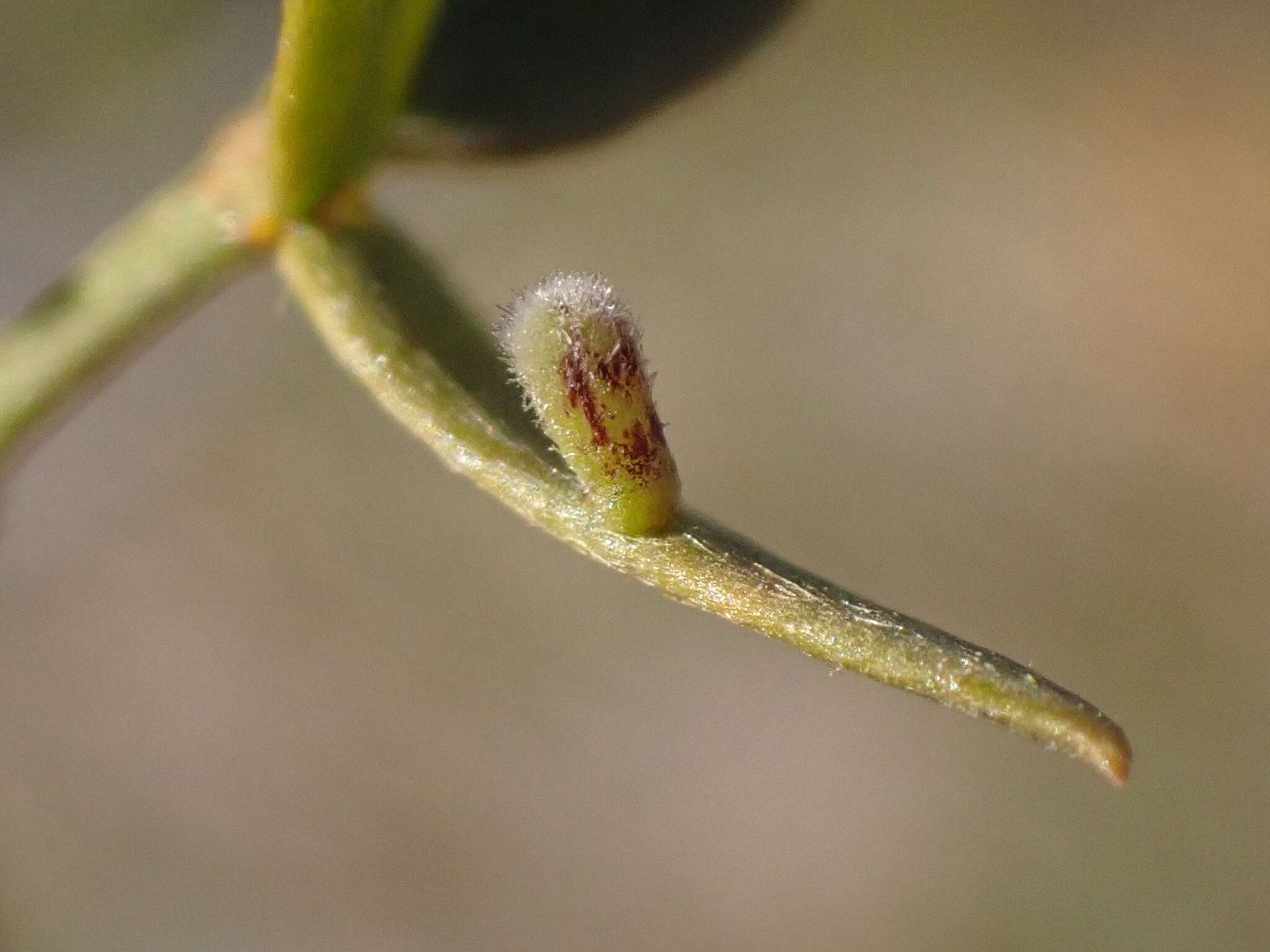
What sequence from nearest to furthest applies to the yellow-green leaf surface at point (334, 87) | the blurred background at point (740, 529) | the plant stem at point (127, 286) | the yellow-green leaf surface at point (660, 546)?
1. the yellow-green leaf surface at point (660, 546)
2. the yellow-green leaf surface at point (334, 87)
3. the plant stem at point (127, 286)
4. the blurred background at point (740, 529)

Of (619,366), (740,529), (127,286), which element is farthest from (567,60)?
(740,529)

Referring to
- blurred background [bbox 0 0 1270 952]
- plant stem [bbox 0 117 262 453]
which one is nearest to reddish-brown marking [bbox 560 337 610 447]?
plant stem [bbox 0 117 262 453]

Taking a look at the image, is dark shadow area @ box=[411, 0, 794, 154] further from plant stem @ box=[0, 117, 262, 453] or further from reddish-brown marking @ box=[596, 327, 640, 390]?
reddish-brown marking @ box=[596, 327, 640, 390]

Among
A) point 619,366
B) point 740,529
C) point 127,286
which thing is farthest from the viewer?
point 740,529

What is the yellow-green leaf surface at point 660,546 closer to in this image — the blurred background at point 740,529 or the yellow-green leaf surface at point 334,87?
the yellow-green leaf surface at point 334,87

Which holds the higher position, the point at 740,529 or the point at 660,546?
the point at 740,529

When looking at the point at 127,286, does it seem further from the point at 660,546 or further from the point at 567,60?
the point at 660,546

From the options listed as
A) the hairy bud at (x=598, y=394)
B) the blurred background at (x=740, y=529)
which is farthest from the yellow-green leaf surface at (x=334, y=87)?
the blurred background at (x=740, y=529)
